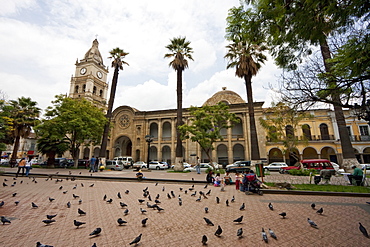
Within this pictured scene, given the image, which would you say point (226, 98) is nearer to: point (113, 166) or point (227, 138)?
point (227, 138)

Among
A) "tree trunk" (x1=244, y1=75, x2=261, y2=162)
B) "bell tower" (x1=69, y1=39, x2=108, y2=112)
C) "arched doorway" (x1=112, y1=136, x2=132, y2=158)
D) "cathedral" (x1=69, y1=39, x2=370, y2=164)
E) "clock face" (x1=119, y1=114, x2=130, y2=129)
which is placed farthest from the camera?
"bell tower" (x1=69, y1=39, x2=108, y2=112)

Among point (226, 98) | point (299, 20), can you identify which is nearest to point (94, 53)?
point (226, 98)

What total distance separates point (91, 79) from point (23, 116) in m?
25.6

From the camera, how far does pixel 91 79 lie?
49.2 metres

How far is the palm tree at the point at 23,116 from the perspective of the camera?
83.7ft

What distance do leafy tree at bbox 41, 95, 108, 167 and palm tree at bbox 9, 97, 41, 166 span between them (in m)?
2.79

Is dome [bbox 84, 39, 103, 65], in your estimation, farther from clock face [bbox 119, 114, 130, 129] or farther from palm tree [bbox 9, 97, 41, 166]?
palm tree [bbox 9, 97, 41, 166]

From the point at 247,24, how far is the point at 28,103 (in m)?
32.7

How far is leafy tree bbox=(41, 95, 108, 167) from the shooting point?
77.5ft

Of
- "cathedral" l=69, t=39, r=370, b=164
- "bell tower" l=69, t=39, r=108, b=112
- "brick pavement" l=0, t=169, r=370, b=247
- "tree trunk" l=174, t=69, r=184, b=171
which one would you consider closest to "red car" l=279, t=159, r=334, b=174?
"cathedral" l=69, t=39, r=370, b=164

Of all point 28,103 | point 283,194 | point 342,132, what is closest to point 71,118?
point 28,103

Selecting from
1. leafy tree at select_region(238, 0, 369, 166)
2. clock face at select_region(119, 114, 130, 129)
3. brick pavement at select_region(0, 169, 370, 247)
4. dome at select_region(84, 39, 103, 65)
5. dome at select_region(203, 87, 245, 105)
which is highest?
dome at select_region(84, 39, 103, 65)

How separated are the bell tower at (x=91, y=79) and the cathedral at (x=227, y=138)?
5.77 ft

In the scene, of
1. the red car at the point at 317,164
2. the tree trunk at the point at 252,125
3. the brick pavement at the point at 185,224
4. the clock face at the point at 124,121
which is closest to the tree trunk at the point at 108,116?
the clock face at the point at 124,121
